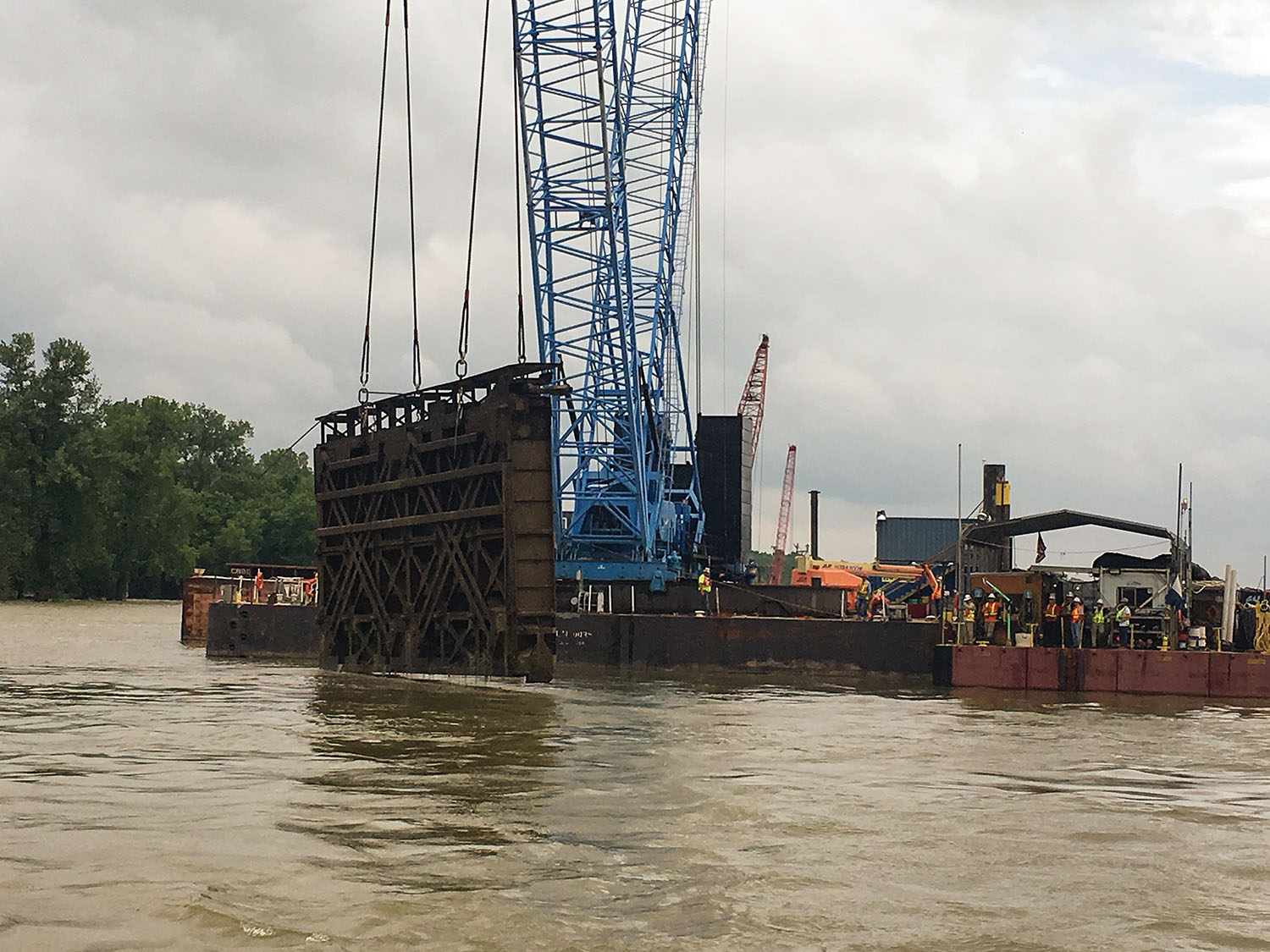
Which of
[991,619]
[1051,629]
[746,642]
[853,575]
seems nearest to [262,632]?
[746,642]

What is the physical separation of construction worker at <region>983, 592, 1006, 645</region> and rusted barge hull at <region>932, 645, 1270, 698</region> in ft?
3.84

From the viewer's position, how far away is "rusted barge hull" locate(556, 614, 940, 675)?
139 feet

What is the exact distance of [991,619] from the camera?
1548 inches

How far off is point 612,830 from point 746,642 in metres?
30.3

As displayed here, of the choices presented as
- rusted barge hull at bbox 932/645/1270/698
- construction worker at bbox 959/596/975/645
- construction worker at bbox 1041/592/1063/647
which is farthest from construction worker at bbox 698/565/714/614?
construction worker at bbox 1041/592/1063/647

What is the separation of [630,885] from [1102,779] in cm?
1003

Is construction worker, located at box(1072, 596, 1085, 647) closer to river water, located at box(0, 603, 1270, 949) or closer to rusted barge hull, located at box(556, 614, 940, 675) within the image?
rusted barge hull, located at box(556, 614, 940, 675)

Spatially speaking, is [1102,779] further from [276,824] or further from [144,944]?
[144,944]

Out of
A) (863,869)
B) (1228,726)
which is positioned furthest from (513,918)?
(1228,726)

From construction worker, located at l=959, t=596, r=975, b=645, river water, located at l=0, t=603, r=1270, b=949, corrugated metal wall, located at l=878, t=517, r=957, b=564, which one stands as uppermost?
corrugated metal wall, located at l=878, t=517, r=957, b=564

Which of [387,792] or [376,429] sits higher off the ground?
[376,429]

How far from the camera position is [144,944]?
9.27 m

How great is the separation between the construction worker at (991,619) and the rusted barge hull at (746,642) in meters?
1.63

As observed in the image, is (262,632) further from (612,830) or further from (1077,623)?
(612,830)
